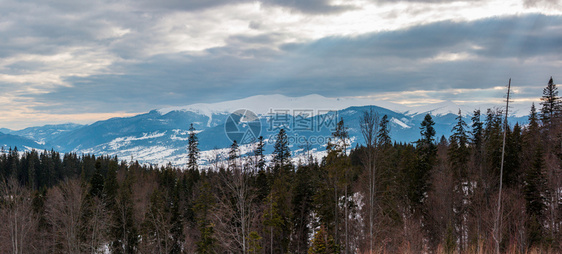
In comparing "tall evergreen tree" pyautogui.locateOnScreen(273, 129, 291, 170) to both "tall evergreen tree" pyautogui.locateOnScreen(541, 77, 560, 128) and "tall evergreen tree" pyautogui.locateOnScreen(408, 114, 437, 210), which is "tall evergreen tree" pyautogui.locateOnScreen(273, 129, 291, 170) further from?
"tall evergreen tree" pyautogui.locateOnScreen(541, 77, 560, 128)

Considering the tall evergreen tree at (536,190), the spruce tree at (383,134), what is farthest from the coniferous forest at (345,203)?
the spruce tree at (383,134)

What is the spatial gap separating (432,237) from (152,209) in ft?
118

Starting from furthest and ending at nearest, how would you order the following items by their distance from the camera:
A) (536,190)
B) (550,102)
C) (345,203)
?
1. (550,102)
2. (345,203)
3. (536,190)

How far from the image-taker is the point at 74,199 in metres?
38.1

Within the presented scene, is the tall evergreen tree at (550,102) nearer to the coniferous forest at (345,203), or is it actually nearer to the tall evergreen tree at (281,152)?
the coniferous forest at (345,203)

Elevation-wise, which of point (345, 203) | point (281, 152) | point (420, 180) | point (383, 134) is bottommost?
point (345, 203)

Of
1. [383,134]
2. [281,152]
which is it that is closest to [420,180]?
[383,134]

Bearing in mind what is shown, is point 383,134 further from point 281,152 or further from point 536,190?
point 281,152

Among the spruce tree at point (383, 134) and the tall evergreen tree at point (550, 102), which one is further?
the tall evergreen tree at point (550, 102)

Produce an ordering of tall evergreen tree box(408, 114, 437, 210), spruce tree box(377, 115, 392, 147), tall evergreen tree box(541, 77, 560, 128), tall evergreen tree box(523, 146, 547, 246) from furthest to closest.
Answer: tall evergreen tree box(541, 77, 560, 128)
tall evergreen tree box(408, 114, 437, 210)
tall evergreen tree box(523, 146, 547, 246)
spruce tree box(377, 115, 392, 147)

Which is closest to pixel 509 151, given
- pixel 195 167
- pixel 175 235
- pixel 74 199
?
pixel 175 235

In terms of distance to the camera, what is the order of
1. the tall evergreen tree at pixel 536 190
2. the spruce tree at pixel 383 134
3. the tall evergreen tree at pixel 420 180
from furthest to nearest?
the tall evergreen tree at pixel 420 180
the tall evergreen tree at pixel 536 190
the spruce tree at pixel 383 134

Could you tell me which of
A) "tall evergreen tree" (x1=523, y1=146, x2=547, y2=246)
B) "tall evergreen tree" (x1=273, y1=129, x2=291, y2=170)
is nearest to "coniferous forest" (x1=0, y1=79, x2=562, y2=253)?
"tall evergreen tree" (x1=523, y1=146, x2=547, y2=246)

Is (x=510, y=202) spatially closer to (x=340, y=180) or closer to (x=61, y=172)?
(x=340, y=180)
